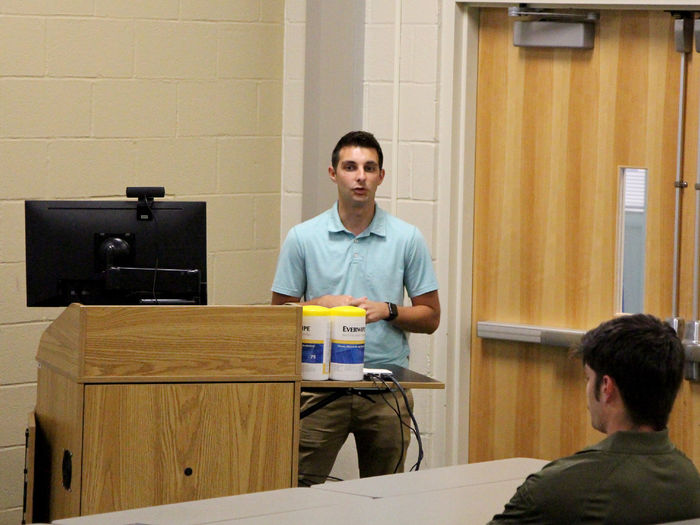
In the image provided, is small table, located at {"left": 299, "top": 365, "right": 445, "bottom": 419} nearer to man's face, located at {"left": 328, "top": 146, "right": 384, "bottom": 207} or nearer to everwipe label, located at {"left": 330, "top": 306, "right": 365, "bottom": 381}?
everwipe label, located at {"left": 330, "top": 306, "right": 365, "bottom": 381}

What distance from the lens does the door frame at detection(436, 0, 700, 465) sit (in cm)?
442

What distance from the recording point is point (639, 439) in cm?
200

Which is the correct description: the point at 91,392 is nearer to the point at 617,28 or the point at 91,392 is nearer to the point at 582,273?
the point at 582,273

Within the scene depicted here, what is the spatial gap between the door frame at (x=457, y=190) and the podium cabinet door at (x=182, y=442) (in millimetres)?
1666

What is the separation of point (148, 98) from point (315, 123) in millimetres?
692

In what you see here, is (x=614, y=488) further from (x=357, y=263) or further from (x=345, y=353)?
(x=357, y=263)

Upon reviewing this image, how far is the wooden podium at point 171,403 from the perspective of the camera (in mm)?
2764

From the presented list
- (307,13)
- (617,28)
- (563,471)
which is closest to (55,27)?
(307,13)

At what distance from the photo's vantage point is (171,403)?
9.24 ft

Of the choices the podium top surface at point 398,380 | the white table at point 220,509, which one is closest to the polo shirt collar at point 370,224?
the podium top surface at point 398,380

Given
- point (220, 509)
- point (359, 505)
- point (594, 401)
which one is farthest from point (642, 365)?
point (220, 509)

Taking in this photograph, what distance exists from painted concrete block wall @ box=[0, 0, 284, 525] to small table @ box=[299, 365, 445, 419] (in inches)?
53.2

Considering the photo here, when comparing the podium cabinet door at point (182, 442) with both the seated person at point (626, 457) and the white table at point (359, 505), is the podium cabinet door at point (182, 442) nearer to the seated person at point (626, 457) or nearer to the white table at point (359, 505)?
the white table at point (359, 505)

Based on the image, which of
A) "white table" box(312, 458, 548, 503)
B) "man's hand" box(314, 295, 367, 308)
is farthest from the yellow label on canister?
"white table" box(312, 458, 548, 503)
